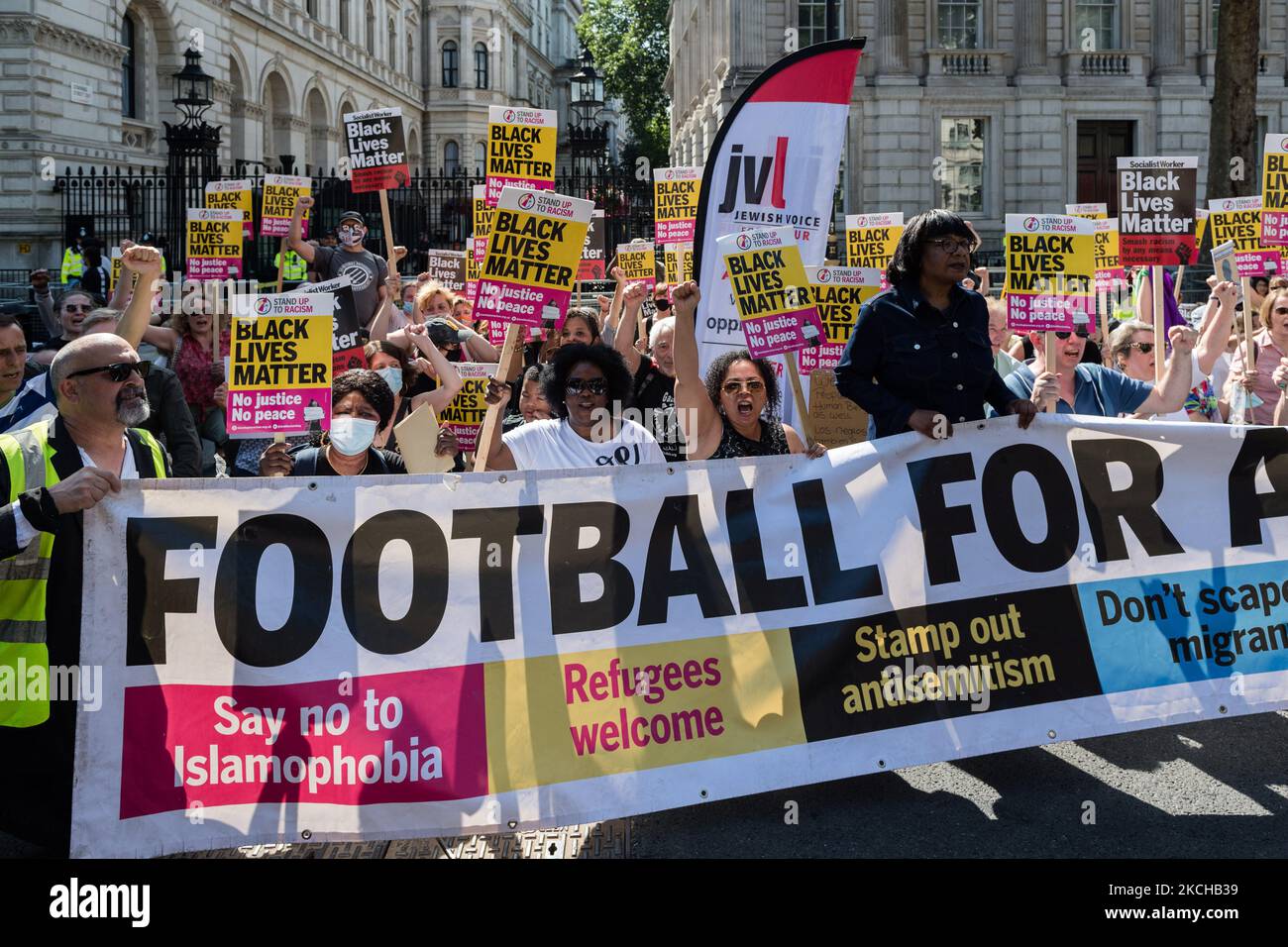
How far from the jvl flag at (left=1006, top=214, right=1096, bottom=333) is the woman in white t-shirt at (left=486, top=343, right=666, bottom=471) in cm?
234

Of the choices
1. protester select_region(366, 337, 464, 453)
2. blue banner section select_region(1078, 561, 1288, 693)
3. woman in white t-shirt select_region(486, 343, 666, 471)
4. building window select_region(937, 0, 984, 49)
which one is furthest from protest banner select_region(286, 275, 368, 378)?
building window select_region(937, 0, 984, 49)

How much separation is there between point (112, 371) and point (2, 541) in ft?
2.24

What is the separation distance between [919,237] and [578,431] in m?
1.59

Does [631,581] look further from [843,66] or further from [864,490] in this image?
[843,66]

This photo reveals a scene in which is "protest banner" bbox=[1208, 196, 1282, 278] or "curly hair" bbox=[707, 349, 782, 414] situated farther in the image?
"protest banner" bbox=[1208, 196, 1282, 278]

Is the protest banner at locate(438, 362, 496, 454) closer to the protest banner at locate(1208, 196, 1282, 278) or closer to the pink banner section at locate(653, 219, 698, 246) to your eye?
the pink banner section at locate(653, 219, 698, 246)

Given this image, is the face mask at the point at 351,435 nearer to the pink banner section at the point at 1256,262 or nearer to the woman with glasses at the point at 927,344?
the woman with glasses at the point at 927,344

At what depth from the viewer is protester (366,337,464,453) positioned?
7395 mm

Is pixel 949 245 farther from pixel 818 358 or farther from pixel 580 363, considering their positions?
pixel 818 358

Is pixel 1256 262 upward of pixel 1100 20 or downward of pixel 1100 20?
downward

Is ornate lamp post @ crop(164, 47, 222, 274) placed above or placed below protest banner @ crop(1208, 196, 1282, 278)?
above

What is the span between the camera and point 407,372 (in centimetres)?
788

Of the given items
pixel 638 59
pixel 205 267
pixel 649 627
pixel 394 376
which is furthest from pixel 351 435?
pixel 638 59

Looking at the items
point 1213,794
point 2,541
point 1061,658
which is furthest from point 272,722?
point 1213,794
